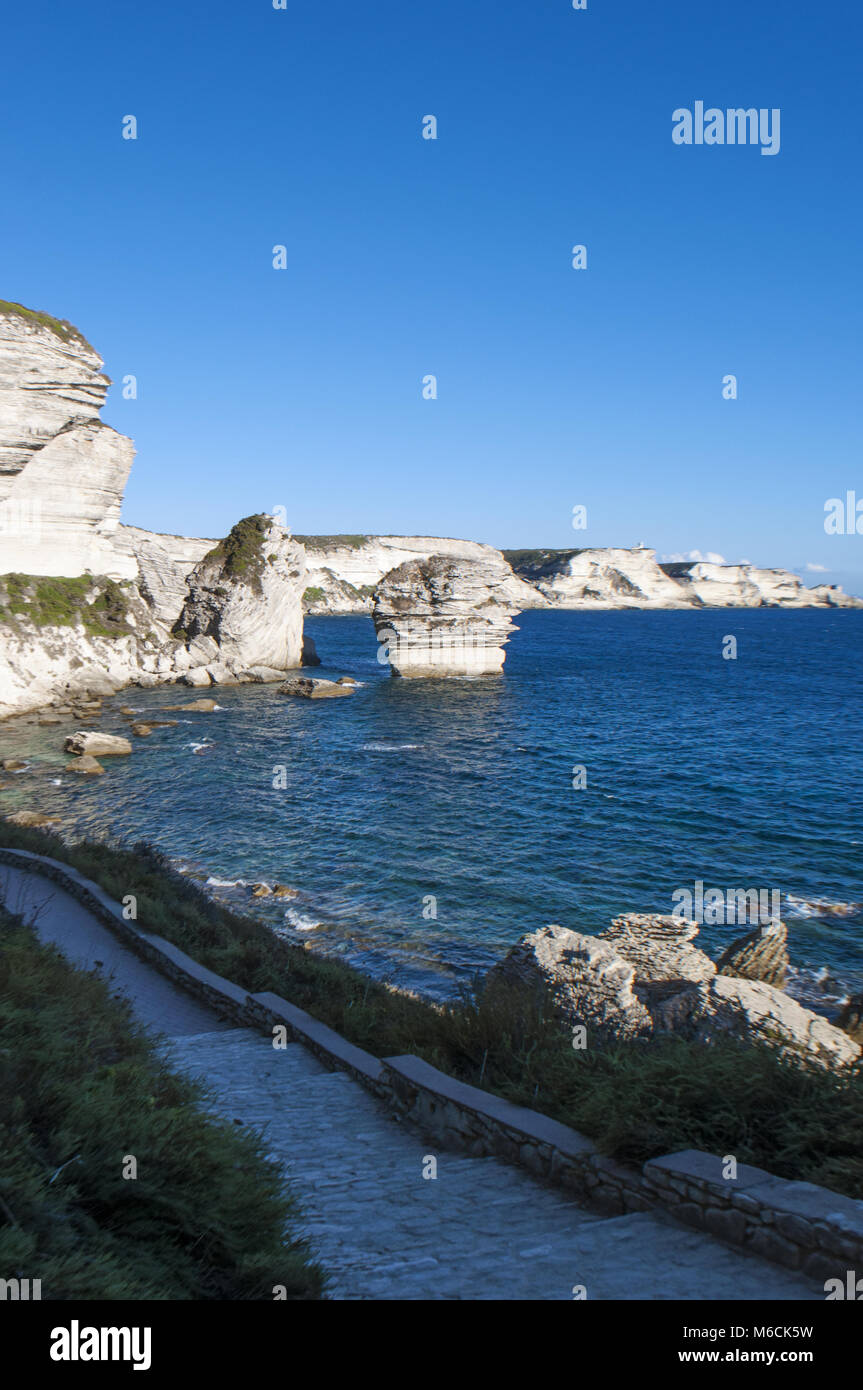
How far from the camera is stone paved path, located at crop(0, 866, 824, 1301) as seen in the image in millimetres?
4555

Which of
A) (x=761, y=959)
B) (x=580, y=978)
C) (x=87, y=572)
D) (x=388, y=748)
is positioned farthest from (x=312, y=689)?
(x=580, y=978)

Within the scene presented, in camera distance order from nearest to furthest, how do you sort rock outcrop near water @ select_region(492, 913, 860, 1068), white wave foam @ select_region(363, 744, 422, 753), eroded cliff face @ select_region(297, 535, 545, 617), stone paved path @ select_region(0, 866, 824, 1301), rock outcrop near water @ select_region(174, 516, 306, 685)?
stone paved path @ select_region(0, 866, 824, 1301), rock outcrop near water @ select_region(492, 913, 860, 1068), white wave foam @ select_region(363, 744, 422, 753), rock outcrop near water @ select_region(174, 516, 306, 685), eroded cliff face @ select_region(297, 535, 545, 617)

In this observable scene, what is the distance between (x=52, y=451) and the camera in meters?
49.0

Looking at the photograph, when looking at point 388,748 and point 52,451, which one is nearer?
point 388,748

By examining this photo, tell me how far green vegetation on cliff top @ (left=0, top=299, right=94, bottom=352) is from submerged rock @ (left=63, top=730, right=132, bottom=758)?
94.0 ft

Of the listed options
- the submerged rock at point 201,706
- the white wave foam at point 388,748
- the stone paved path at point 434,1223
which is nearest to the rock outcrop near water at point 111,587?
the submerged rock at point 201,706

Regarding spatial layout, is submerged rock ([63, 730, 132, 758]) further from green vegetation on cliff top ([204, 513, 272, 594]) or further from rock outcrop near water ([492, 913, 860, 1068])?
rock outcrop near water ([492, 913, 860, 1068])

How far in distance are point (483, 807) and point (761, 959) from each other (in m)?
14.5

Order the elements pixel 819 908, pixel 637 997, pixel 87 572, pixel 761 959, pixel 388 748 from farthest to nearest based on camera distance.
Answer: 1. pixel 87 572
2. pixel 388 748
3. pixel 819 908
4. pixel 761 959
5. pixel 637 997

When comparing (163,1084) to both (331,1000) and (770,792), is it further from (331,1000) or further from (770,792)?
(770,792)

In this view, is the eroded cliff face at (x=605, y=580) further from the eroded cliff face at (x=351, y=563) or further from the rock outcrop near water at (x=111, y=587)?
the rock outcrop near water at (x=111, y=587)

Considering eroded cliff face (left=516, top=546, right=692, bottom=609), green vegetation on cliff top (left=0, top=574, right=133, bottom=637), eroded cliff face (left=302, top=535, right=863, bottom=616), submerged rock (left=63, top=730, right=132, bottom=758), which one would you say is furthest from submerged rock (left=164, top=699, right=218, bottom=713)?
eroded cliff face (left=516, top=546, right=692, bottom=609)

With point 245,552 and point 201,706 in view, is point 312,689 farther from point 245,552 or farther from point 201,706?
point 245,552
